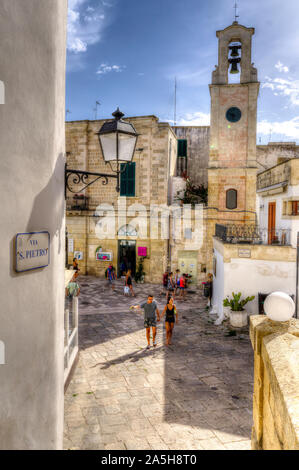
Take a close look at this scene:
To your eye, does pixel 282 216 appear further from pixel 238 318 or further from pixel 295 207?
pixel 238 318

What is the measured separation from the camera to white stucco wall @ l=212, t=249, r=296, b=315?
10.7 meters

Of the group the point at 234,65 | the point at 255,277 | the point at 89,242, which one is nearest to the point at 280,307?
the point at 255,277

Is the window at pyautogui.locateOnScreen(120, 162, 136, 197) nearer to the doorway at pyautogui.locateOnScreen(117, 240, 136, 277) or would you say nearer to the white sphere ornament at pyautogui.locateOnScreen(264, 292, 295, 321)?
the doorway at pyautogui.locateOnScreen(117, 240, 136, 277)

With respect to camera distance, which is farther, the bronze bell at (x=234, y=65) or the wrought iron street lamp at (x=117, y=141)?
the bronze bell at (x=234, y=65)

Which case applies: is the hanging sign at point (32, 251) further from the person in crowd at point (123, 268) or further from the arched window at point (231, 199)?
the arched window at point (231, 199)

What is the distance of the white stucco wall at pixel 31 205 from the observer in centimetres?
232

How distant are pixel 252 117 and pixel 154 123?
561 cm

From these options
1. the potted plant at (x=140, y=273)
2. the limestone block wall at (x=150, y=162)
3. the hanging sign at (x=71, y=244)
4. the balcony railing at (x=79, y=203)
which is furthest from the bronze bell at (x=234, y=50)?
the hanging sign at (x=71, y=244)

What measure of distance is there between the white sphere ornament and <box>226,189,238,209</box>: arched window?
15615 millimetres

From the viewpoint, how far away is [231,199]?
1817 centimetres

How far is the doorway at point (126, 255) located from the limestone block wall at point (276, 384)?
16.1 metres

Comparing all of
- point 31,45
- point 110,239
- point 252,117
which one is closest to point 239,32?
point 252,117

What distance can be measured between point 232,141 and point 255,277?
9.86 meters
